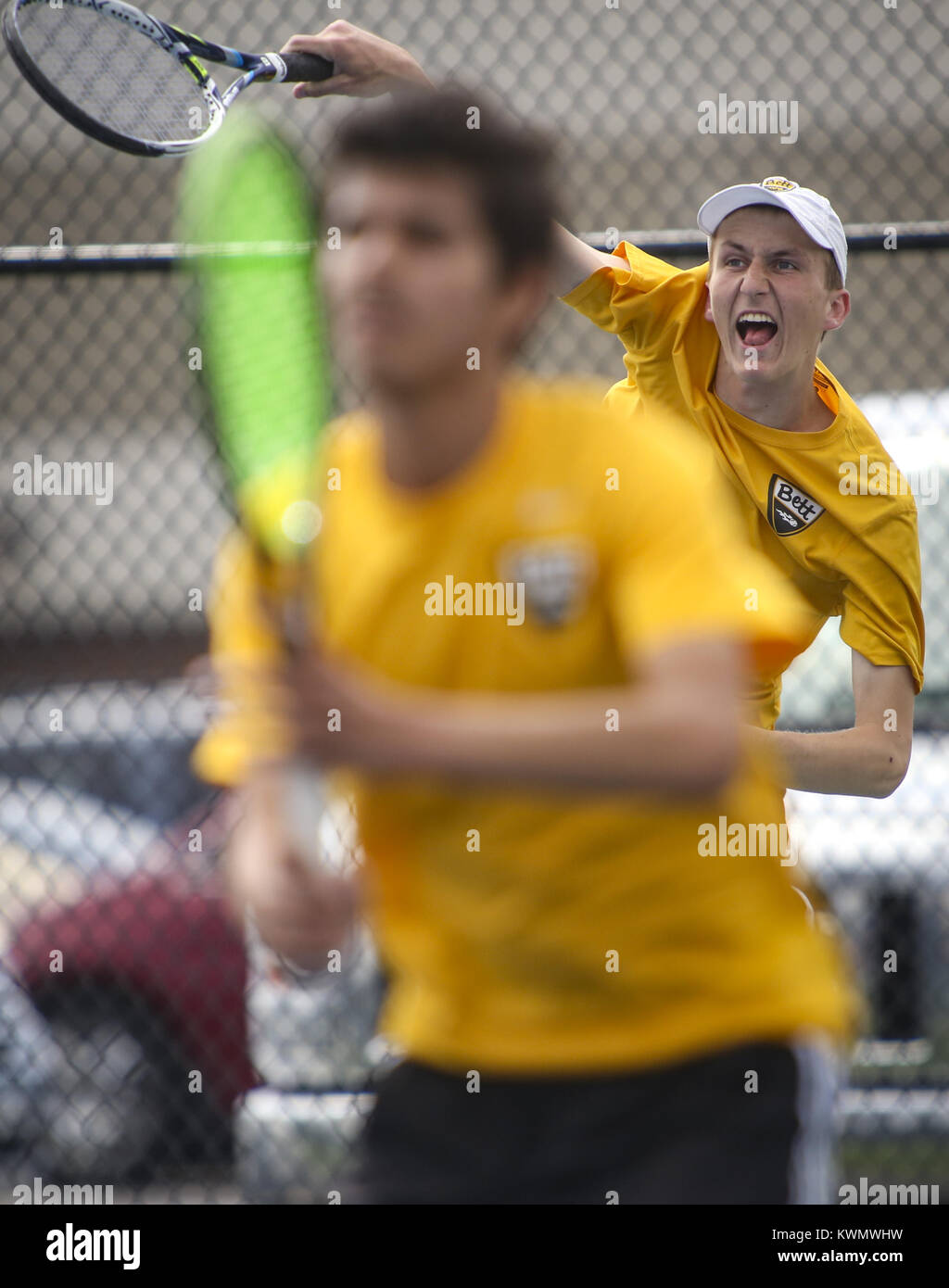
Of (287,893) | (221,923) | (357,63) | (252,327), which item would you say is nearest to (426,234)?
(252,327)

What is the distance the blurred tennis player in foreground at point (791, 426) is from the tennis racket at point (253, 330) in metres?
1.26

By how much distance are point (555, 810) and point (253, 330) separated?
1.65 ft

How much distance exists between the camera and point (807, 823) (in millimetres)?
3848

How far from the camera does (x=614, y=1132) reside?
138 centimetres

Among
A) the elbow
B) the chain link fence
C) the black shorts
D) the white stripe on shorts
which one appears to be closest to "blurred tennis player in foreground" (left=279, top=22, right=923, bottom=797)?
the elbow

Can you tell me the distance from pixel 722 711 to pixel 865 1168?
9.25 ft

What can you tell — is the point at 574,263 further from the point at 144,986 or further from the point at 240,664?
the point at 144,986

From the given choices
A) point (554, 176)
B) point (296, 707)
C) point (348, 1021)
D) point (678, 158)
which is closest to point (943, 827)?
point (348, 1021)

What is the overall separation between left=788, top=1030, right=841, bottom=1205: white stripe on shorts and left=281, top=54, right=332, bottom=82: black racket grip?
→ 1828mm

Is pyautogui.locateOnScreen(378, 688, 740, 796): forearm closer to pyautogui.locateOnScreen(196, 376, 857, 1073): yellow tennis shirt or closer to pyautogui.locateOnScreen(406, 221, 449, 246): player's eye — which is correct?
→ pyautogui.locateOnScreen(196, 376, 857, 1073): yellow tennis shirt

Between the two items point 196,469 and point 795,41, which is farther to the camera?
point 196,469

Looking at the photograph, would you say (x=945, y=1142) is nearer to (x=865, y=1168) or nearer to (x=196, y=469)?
(x=865, y=1168)

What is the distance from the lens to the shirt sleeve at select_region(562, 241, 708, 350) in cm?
273

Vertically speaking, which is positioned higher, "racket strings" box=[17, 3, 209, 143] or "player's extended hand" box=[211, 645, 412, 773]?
"racket strings" box=[17, 3, 209, 143]
